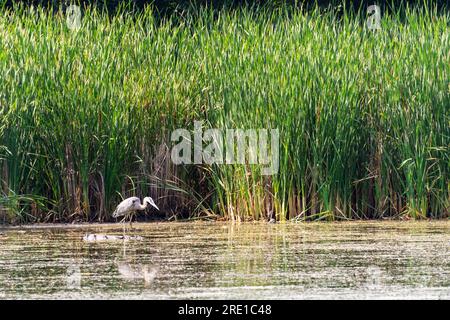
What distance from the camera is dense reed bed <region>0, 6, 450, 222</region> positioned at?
1125 cm

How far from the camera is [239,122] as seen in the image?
11.4 m

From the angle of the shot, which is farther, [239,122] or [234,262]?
[239,122]

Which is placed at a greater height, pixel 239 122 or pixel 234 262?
pixel 239 122

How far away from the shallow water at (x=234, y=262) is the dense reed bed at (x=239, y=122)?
0.50 metres

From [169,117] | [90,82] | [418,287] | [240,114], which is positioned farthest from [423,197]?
[418,287]

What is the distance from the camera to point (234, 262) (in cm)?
820

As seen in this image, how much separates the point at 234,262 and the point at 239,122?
11.0 ft

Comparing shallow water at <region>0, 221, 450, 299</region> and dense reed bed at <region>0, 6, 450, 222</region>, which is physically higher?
dense reed bed at <region>0, 6, 450, 222</region>

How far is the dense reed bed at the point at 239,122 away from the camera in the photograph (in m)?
11.2

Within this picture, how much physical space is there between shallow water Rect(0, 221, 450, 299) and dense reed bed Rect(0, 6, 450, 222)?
0.50 metres

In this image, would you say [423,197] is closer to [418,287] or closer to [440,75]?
[440,75]

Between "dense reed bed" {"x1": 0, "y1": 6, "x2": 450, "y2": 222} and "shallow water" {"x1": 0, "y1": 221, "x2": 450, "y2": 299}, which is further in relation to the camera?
"dense reed bed" {"x1": 0, "y1": 6, "x2": 450, "y2": 222}

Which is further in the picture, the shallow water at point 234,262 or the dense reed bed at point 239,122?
the dense reed bed at point 239,122

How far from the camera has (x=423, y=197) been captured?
36.6 ft
